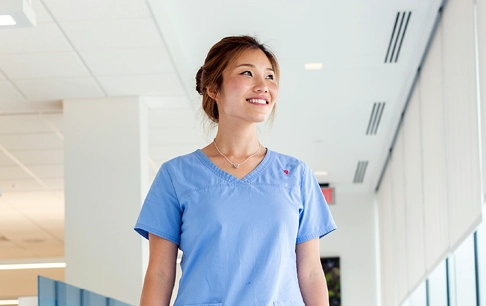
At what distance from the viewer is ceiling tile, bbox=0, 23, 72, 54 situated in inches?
271

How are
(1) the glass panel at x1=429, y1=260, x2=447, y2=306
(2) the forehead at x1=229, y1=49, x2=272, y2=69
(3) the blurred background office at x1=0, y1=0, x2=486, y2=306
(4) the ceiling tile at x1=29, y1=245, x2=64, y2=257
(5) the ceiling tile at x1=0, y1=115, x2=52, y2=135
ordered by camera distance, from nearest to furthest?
(2) the forehead at x1=229, y1=49, x2=272, y2=69 → (3) the blurred background office at x1=0, y1=0, x2=486, y2=306 → (5) the ceiling tile at x1=0, y1=115, x2=52, y2=135 → (1) the glass panel at x1=429, y1=260, x2=447, y2=306 → (4) the ceiling tile at x1=29, y1=245, x2=64, y2=257

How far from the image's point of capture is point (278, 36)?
7934mm

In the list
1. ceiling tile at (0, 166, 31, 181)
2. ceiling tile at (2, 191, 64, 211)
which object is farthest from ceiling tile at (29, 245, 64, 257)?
ceiling tile at (0, 166, 31, 181)

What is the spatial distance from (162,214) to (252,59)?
419 millimetres

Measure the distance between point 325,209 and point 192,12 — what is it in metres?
5.47

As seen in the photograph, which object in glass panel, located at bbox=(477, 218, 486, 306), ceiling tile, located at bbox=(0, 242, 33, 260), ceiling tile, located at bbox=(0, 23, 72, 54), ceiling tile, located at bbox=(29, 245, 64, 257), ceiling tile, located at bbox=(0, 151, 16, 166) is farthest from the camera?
ceiling tile, located at bbox=(29, 245, 64, 257)

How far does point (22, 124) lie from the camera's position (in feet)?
31.5

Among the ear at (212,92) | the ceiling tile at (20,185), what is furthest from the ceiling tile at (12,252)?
the ear at (212,92)

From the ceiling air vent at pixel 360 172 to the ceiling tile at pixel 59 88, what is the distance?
18.6ft

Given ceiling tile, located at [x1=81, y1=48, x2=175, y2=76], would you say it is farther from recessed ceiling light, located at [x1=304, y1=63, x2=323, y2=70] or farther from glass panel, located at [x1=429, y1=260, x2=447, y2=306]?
glass panel, located at [x1=429, y1=260, x2=447, y2=306]

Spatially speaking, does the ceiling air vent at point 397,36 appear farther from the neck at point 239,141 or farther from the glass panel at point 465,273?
the neck at point 239,141

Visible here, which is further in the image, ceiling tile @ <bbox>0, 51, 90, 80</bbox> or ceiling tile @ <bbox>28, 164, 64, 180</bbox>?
ceiling tile @ <bbox>28, 164, 64, 180</bbox>

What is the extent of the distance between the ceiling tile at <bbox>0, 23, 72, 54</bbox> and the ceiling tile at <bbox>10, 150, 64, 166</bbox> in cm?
376

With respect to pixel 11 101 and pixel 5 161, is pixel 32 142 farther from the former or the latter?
pixel 11 101
